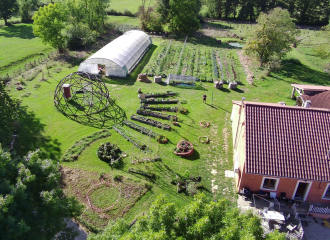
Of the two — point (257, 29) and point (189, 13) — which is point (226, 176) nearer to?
point (257, 29)

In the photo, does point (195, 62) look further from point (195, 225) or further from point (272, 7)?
point (272, 7)

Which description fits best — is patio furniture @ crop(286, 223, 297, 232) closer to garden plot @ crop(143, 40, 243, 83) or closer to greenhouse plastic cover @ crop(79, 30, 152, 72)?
garden plot @ crop(143, 40, 243, 83)

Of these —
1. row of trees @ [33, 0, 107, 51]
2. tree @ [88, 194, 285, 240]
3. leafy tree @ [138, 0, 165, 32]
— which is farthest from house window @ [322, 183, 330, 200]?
leafy tree @ [138, 0, 165, 32]

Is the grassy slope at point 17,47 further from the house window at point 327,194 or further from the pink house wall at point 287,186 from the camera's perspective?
the house window at point 327,194

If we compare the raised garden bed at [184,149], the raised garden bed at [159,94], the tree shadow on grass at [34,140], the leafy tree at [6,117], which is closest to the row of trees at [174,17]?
the raised garden bed at [159,94]

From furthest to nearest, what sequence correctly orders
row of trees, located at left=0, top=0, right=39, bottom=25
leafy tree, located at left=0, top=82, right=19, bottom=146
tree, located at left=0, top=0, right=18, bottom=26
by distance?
row of trees, located at left=0, top=0, right=39, bottom=25, tree, located at left=0, top=0, right=18, bottom=26, leafy tree, located at left=0, top=82, right=19, bottom=146

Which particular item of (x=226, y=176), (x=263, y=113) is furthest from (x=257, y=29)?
(x=226, y=176)

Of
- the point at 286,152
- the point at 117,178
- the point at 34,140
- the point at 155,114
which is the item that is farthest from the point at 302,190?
the point at 34,140
